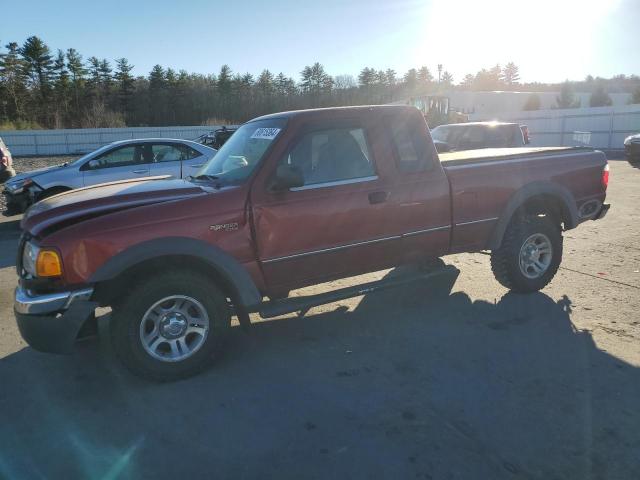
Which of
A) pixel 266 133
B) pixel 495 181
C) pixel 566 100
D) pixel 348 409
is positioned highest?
pixel 566 100

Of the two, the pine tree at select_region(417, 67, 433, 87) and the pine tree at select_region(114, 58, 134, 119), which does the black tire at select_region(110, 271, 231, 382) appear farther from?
the pine tree at select_region(417, 67, 433, 87)

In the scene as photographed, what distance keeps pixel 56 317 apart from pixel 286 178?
1886mm

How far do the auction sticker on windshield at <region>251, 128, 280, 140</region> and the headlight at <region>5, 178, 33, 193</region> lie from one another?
6.94 metres

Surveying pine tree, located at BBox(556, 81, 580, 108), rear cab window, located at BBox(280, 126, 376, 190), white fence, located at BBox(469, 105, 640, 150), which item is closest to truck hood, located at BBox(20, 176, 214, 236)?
rear cab window, located at BBox(280, 126, 376, 190)

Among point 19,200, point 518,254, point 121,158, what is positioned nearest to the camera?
point 518,254

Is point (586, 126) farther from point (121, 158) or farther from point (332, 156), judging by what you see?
point (332, 156)

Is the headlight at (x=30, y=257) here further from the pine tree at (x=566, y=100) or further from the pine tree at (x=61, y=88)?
the pine tree at (x=566, y=100)

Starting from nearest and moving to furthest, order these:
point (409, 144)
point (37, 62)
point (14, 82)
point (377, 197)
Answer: point (377, 197) → point (409, 144) → point (14, 82) → point (37, 62)

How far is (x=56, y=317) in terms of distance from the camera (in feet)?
10.9

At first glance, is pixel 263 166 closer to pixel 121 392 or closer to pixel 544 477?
pixel 121 392

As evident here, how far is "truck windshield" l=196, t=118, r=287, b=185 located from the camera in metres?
4.05

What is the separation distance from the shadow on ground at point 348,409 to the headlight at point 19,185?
20.8 feet

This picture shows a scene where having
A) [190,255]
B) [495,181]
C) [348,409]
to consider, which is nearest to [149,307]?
[190,255]

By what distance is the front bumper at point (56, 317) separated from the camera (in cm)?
331
